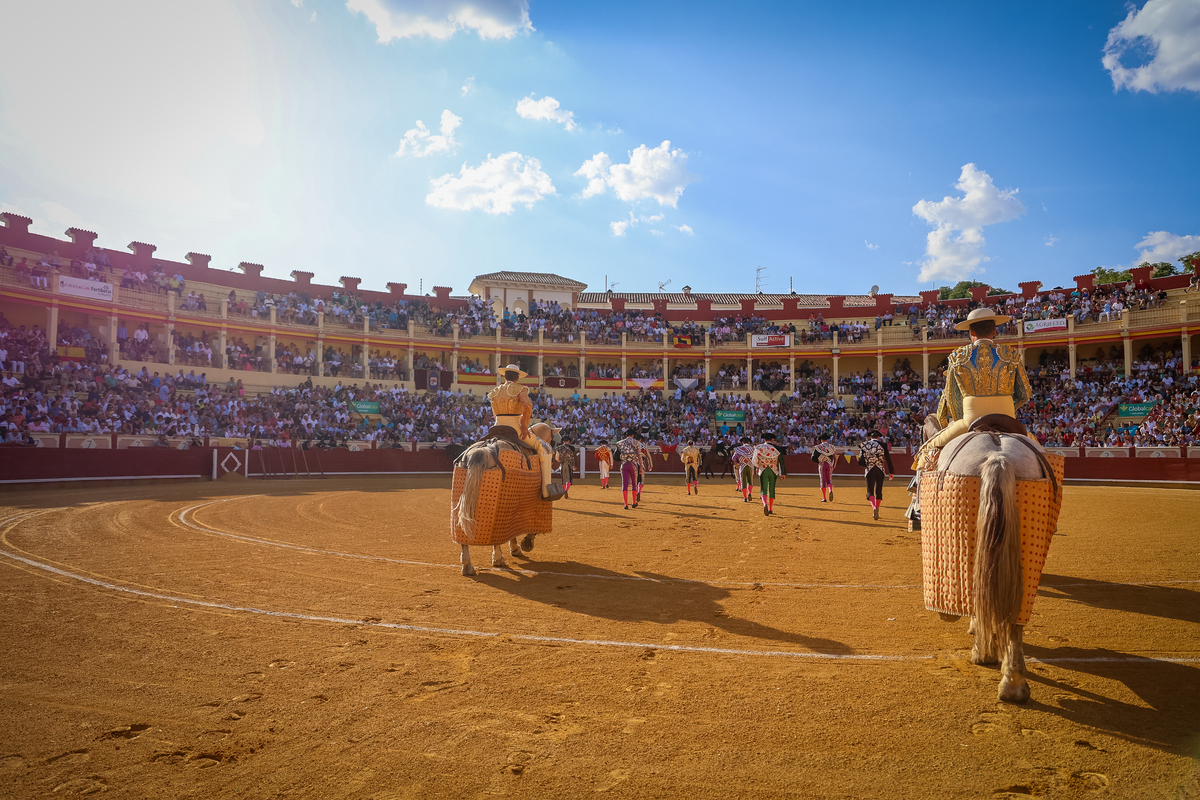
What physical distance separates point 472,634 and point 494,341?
34462mm

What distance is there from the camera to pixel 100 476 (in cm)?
1917

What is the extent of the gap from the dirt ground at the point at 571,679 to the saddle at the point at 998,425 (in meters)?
1.48

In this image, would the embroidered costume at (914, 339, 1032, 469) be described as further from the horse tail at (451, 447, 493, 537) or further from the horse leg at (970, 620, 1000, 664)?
the horse tail at (451, 447, 493, 537)

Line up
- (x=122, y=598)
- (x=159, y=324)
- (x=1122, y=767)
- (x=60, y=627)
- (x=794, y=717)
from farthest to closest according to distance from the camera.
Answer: (x=159, y=324) < (x=122, y=598) < (x=60, y=627) < (x=794, y=717) < (x=1122, y=767)

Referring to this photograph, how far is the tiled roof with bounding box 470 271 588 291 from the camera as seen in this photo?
156 feet

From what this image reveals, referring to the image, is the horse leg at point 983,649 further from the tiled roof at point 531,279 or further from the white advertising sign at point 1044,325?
the tiled roof at point 531,279

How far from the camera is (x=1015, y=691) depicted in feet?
11.5

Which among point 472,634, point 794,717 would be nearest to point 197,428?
point 472,634

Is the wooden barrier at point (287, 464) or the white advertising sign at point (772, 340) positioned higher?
the white advertising sign at point (772, 340)

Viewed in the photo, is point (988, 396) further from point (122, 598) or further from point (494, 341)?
point (494, 341)

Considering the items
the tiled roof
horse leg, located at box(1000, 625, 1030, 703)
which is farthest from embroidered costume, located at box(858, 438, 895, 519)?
the tiled roof

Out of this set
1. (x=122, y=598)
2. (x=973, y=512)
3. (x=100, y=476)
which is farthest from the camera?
(x=100, y=476)

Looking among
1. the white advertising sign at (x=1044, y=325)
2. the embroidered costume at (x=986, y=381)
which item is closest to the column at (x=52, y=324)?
the embroidered costume at (x=986, y=381)

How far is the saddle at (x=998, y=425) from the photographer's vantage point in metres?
4.26
